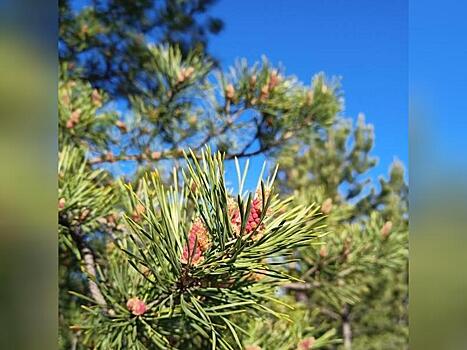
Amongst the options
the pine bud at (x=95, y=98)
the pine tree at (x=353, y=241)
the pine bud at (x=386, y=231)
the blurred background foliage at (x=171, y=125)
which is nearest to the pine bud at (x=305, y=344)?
the blurred background foliage at (x=171, y=125)

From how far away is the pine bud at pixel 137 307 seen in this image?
386mm

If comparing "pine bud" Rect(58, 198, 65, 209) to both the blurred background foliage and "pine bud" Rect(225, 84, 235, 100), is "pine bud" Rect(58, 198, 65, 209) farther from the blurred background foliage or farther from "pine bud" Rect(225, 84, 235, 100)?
"pine bud" Rect(225, 84, 235, 100)

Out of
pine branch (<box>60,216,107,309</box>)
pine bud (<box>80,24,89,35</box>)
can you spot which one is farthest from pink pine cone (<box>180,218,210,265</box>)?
pine bud (<box>80,24,89,35</box>)

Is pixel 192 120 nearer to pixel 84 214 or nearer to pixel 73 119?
pixel 73 119

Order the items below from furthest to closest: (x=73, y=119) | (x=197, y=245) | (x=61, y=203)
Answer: (x=73, y=119) → (x=61, y=203) → (x=197, y=245)

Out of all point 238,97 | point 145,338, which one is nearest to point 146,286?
point 145,338

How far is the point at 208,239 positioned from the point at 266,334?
26 cm

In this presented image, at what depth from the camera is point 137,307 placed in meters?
0.39

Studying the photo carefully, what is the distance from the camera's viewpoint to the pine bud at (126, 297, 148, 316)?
39 cm

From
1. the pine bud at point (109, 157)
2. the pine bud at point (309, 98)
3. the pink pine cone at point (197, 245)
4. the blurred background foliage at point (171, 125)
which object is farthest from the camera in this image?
the pine bud at point (309, 98)

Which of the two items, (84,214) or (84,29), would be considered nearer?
(84,214)

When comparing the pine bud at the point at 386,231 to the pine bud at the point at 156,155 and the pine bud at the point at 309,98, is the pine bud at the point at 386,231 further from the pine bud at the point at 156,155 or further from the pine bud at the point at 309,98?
the pine bud at the point at 156,155

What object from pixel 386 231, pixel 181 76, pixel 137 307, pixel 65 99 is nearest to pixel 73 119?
pixel 65 99
